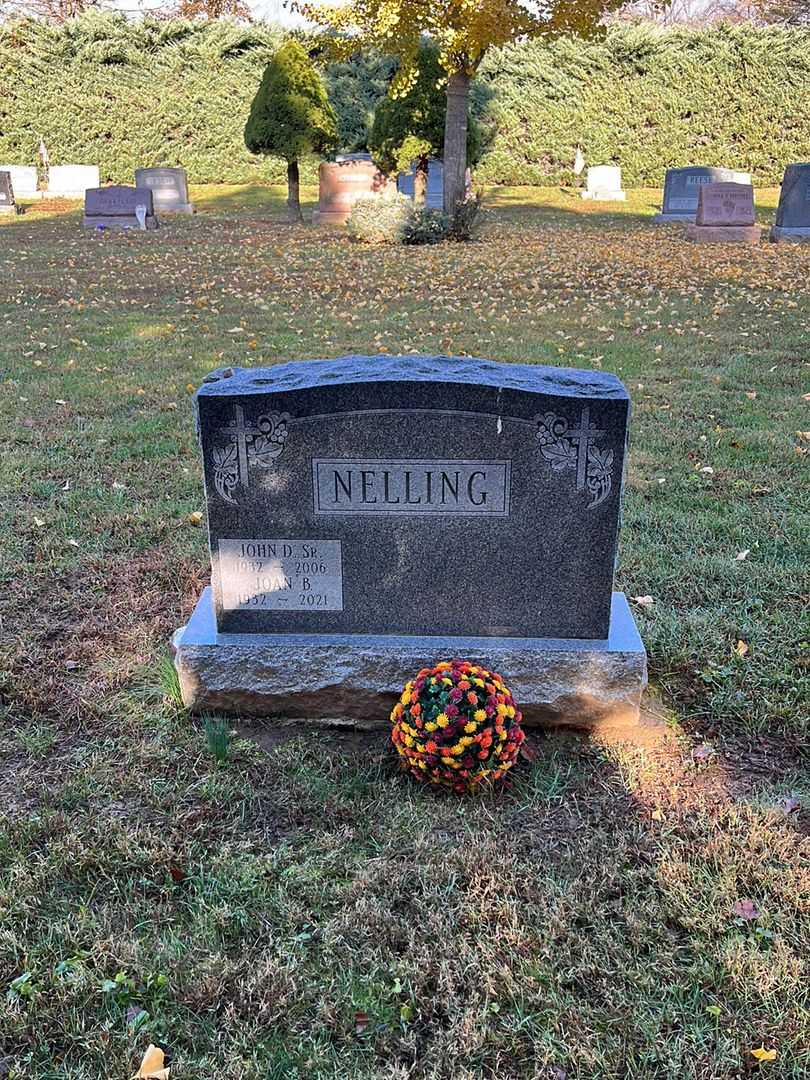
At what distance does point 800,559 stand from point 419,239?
1220 cm

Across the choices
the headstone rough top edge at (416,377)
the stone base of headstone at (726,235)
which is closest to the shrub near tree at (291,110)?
the stone base of headstone at (726,235)

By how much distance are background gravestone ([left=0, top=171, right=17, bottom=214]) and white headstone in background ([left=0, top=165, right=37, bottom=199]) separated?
120 inches

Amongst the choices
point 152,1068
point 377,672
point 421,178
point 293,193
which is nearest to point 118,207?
point 293,193

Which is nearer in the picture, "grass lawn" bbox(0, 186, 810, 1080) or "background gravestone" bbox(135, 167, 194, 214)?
"grass lawn" bbox(0, 186, 810, 1080)

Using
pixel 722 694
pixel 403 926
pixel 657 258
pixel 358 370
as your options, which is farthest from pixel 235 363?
pixel 657 258

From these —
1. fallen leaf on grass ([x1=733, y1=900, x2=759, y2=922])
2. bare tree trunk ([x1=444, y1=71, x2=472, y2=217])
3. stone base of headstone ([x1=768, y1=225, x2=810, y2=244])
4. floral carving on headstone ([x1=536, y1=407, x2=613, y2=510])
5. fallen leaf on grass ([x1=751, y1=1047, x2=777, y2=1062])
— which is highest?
bare tree trunk ([x1=444, y1=71, x2=472, y2=217])

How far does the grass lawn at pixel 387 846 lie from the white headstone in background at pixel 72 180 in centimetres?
1973

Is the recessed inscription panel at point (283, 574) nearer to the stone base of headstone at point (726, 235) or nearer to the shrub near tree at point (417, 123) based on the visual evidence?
the stone base of headstone at point (726, 235)

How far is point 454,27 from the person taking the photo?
14102mm

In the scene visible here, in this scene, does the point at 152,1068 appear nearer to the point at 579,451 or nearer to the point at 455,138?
the point at 579,451

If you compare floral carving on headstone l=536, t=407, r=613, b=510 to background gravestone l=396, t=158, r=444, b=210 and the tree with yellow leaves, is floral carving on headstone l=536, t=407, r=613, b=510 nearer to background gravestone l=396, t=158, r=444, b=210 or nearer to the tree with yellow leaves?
the tree with yellow leaves

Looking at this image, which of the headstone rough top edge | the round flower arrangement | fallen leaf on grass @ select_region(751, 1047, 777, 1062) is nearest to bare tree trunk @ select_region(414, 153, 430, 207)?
the headstone rough top edge

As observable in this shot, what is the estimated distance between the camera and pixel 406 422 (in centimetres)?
284

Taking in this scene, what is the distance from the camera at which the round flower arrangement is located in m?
2.64
